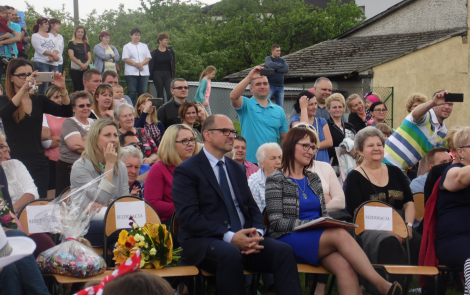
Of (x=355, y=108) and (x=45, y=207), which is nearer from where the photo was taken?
(x=45, y=207)

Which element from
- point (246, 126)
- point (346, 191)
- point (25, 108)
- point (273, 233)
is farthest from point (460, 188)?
point (25, 108)

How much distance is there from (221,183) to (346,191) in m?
1.58

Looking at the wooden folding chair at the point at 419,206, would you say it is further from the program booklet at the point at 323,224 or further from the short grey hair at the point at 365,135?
the program booklet at the point at 323,224

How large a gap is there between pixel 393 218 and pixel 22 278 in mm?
3353

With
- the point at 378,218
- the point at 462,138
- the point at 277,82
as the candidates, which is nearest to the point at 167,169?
the point at 378,218

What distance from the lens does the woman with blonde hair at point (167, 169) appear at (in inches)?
200

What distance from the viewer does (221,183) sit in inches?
174

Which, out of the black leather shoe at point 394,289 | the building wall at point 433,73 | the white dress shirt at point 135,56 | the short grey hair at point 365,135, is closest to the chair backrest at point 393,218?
the short grey hair at point 365,135

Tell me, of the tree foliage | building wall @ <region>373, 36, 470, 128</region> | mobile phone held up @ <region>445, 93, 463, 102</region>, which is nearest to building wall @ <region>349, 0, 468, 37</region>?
building wall @ <region>373, 36, 470, 128</region>

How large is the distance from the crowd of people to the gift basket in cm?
28

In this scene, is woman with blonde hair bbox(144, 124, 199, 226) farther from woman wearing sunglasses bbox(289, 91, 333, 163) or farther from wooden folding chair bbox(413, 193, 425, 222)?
wooden folding chair bbox(413, 193, 425, 222)

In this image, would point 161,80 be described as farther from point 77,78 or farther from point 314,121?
point 314,121

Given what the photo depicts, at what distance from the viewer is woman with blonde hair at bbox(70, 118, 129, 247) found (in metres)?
4.90

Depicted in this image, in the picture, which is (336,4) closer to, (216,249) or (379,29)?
(379,29)
